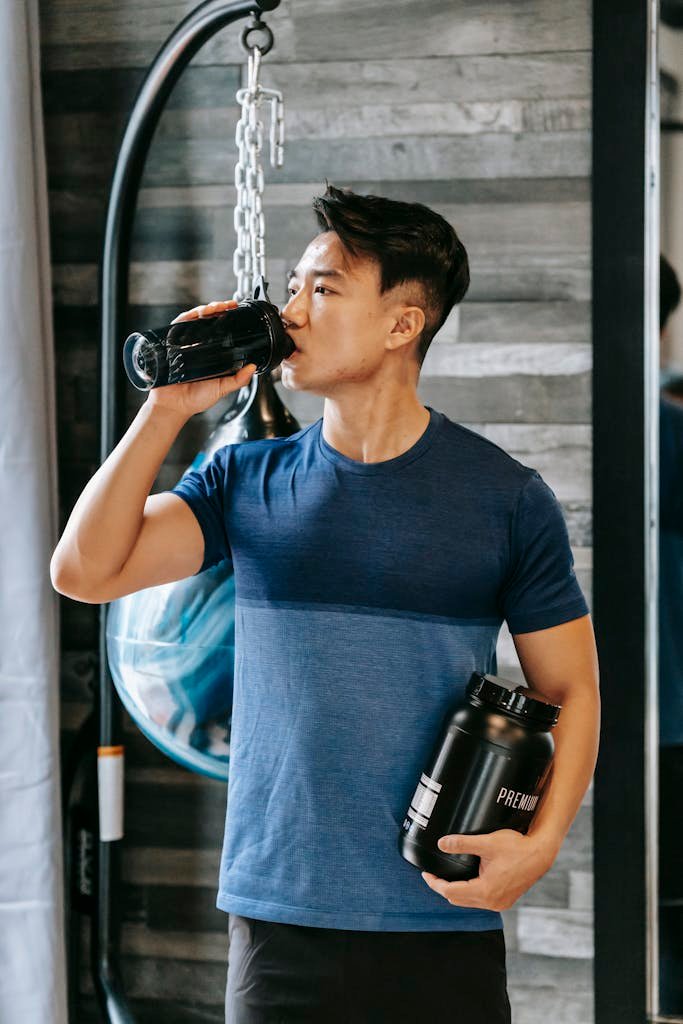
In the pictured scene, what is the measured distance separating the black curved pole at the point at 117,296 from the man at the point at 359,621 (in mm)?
488

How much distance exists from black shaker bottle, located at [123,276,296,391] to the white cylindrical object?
2.67 feet

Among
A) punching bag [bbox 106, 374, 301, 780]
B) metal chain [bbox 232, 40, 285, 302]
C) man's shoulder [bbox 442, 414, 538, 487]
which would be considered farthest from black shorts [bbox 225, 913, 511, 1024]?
metal chain [bbox 232, 40, 285, 302]

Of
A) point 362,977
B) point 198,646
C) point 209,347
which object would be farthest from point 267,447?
point 362,977

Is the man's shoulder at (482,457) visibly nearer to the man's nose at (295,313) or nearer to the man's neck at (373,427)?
the man's neck at (373,427)

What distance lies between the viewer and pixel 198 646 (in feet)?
4.71

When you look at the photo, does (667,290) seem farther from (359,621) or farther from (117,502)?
(117,502)

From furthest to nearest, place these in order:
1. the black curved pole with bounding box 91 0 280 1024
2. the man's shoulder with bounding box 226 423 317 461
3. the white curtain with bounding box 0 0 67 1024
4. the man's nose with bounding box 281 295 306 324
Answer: the white curtain with bounding box 0 0 67 1024 → the black curved pole with bounding box 91 0 280 1024 → the man's shoulder with bounding box 226 423 317 461 → the man's nose with bounding box 281 295 306 324

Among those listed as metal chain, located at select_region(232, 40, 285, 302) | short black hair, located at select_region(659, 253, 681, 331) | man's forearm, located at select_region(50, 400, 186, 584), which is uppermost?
metal chain, located at select_region(232, 40, 285, 302)

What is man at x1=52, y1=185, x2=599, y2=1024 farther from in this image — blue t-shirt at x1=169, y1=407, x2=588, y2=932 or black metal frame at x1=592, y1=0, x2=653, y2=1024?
black metal frame at x1=592, y1=0, x2=653, y2=1024

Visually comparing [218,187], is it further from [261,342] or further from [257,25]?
[261,342]

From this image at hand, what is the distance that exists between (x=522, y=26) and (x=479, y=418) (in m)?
0.65

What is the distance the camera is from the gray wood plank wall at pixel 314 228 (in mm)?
1693

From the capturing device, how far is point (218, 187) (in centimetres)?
179

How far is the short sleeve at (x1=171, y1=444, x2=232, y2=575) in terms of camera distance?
1.19 m
